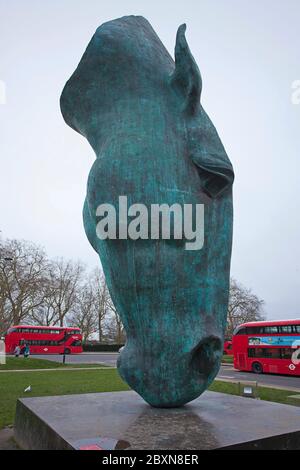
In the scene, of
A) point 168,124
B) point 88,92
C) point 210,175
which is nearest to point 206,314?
point 210,175

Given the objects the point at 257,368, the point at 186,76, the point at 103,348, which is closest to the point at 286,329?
the point at 257,368

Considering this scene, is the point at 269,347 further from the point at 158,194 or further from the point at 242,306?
the point at 242,306

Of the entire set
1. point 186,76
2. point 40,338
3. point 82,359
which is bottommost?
point 82,359

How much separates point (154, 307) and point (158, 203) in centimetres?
103

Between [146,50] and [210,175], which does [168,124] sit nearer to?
[210,175]

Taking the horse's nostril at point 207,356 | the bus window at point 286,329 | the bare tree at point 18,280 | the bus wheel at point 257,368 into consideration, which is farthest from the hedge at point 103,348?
the horse's nostril at point 207,356

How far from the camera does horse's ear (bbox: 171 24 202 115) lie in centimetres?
417

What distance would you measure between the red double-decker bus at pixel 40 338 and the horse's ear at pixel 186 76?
2810cm

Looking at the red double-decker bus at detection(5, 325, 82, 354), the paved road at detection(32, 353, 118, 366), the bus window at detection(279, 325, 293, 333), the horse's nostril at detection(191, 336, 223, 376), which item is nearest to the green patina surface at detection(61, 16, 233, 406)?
the horse's nostril at detection(191, 336, 223, 376)

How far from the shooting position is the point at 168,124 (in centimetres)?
435

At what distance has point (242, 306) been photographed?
183 feet

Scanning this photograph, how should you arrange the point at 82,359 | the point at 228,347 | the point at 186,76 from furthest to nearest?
the point at 228,347
the point at 82,359
the point at 186,76

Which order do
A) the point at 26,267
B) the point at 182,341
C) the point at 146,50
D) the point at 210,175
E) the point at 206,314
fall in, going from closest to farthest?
the point at 182,341, the point at 206,314, the point at 210,175, the point at 146,50, the point at 26,267

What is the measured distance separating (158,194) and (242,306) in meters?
54.4
